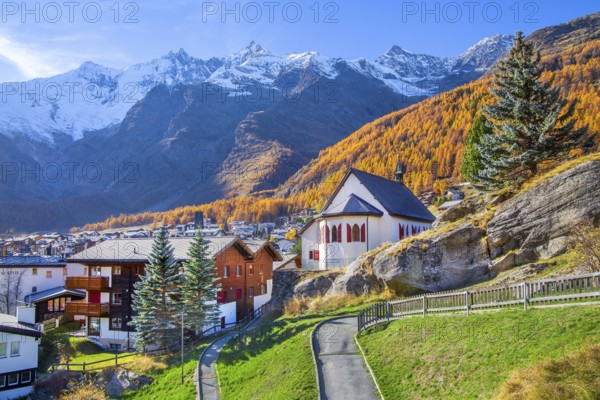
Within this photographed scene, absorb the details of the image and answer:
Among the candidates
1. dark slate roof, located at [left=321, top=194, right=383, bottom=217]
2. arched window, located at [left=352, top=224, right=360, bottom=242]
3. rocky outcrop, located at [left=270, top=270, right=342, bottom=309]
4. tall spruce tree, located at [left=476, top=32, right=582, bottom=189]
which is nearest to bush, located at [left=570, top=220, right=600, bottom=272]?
tall spruce tree, located at [left=476, top=32, right=582, bottom=189]

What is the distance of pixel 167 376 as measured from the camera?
33.8 metres

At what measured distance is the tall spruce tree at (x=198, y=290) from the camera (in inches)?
1647

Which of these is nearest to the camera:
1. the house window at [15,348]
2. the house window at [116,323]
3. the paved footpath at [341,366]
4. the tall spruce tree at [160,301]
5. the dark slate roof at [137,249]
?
the paved footpath at [341,366]

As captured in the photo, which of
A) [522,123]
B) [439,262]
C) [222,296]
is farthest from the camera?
[222,296]

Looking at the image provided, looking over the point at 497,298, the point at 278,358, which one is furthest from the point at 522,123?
the point at 278,358

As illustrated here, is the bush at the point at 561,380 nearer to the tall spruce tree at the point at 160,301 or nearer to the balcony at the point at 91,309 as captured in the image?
the tall spruce tree at the point at 160,301

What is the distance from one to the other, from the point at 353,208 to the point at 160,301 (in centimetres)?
1908

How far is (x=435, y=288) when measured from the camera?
35.1m

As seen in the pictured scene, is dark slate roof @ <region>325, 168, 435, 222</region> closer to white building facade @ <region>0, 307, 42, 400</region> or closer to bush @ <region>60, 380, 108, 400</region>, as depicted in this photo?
bush @ <region>60, 380, 108, 400</region>

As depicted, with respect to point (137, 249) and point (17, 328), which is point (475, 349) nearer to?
point (17, 328)

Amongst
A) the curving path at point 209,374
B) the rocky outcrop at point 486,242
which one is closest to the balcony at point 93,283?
the curving path at point 209,374

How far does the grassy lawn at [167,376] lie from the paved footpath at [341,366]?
25.0 feet

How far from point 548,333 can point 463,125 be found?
571 feet

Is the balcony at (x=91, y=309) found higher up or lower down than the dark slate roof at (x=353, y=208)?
lower down
